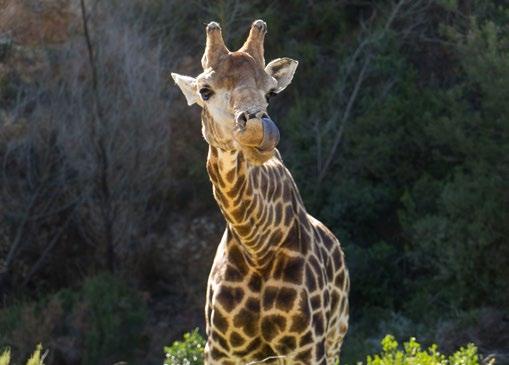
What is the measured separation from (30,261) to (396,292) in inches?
192

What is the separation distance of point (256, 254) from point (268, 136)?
1180 mm

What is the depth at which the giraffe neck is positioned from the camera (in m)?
6.66

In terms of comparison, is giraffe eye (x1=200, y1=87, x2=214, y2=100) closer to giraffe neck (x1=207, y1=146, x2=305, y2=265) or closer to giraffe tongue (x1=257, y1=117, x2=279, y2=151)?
giraffe neck (x1=207, y1=146, x2=305, y2=265)

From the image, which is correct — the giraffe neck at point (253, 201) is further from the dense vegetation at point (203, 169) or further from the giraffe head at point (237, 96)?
the dense vegetation at point (203, 169)

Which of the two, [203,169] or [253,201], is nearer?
[253,201]

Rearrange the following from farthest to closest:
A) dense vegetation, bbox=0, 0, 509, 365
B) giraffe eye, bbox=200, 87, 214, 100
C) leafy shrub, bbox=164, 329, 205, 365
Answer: dense vegetation, bbox=0, 0, 509, 365, leafy shrub, bbox=164, 329, 205, 365, giraffe eye, bbox=200, 87, 214, 100

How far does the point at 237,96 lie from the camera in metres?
6.23

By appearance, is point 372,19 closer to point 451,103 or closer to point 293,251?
point 451,103

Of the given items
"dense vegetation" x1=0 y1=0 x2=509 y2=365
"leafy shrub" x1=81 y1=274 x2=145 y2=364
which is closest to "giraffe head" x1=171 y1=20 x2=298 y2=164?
"dense vegetation" x1=0 y1=0 x2=509 y2=365

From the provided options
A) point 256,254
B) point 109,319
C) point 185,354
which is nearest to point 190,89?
point 256,254

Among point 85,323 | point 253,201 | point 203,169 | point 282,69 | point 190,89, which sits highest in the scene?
point 203,169

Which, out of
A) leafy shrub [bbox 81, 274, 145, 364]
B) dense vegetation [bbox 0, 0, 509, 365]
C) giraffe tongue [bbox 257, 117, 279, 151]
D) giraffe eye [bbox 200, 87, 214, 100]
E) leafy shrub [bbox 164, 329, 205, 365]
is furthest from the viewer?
dense vegetation [bbox 0, 0, 509, 365]

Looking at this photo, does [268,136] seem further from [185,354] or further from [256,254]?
[185,354]

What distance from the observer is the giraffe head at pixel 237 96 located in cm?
599
